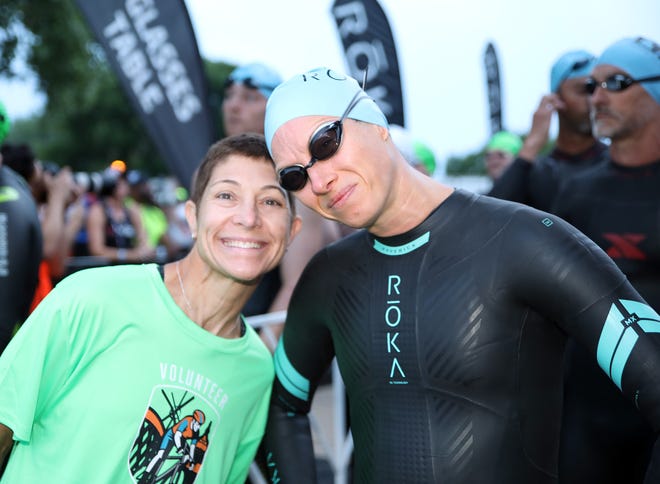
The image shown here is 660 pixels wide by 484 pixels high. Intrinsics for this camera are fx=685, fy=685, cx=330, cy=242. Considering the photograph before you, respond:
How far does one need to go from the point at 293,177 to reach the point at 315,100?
25 centimetres

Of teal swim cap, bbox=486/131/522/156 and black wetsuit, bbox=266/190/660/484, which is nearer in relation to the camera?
black wetsuit, bbox=266/190/660/484

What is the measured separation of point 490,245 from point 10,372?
1.49m

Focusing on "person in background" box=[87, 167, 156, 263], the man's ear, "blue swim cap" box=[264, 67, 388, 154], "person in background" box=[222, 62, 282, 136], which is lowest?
"person in background" box=[87, 167, 156, 263]

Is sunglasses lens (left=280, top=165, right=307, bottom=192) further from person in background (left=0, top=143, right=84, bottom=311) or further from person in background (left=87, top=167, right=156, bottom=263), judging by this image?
person in background (left=87, top=167, right=156, bottom=263)

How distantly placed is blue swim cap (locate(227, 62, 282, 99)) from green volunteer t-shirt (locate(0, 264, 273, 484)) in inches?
79.8

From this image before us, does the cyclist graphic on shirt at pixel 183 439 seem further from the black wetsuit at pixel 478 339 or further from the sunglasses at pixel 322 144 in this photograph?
the sunglasses at pixel 322 144

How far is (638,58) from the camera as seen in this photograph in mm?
3199

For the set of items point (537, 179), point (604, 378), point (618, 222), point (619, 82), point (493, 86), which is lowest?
point (493, 86)

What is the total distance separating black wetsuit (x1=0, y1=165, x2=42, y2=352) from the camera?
3.32 metres

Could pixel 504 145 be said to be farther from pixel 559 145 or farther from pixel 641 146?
pixel 641 146

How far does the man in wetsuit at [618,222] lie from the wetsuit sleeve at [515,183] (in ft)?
2.04

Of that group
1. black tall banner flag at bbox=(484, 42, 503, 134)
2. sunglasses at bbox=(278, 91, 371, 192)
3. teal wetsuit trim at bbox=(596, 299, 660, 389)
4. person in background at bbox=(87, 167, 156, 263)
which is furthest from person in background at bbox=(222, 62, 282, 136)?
black tall banner flag at bbox=(484, 42, 503, 134)

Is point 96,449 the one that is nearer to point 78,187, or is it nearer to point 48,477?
point 48,477

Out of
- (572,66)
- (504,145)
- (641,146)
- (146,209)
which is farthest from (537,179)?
(146,209)
